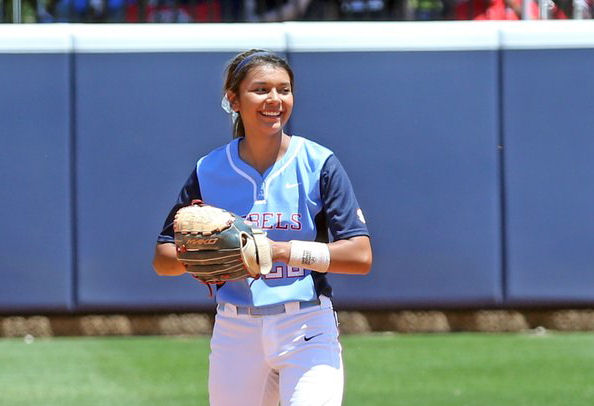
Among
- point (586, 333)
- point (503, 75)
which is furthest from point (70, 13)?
point (586, 333)

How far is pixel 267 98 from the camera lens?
3.85m

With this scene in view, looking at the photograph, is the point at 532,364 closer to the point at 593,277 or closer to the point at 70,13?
the point at 593,277

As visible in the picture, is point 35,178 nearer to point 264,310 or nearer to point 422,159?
point 422,159

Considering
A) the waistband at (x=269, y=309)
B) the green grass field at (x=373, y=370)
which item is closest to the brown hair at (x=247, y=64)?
the waistband at (x=269, y=309)

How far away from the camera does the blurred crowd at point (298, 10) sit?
9500mm

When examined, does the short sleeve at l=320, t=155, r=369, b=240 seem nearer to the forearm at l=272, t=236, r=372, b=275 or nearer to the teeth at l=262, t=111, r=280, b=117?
the forearm at l=272, t=236, r=372, b=275

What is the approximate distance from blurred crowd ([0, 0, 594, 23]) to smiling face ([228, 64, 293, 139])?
5774mm

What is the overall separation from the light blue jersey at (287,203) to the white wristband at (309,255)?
0.09 m

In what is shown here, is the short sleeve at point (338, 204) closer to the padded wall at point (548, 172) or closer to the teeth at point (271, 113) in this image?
the teeth at point (271, 113)

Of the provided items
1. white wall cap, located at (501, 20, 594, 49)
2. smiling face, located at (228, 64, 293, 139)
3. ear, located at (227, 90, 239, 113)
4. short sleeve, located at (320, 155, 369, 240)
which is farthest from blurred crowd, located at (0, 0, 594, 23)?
short sleeve, located at (320, 155, 369, 240)

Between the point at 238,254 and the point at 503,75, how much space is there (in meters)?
5.97

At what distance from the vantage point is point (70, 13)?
946 cm

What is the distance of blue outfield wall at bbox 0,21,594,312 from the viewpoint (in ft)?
30.2

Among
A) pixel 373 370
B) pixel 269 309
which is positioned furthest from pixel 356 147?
pixel 269 309
